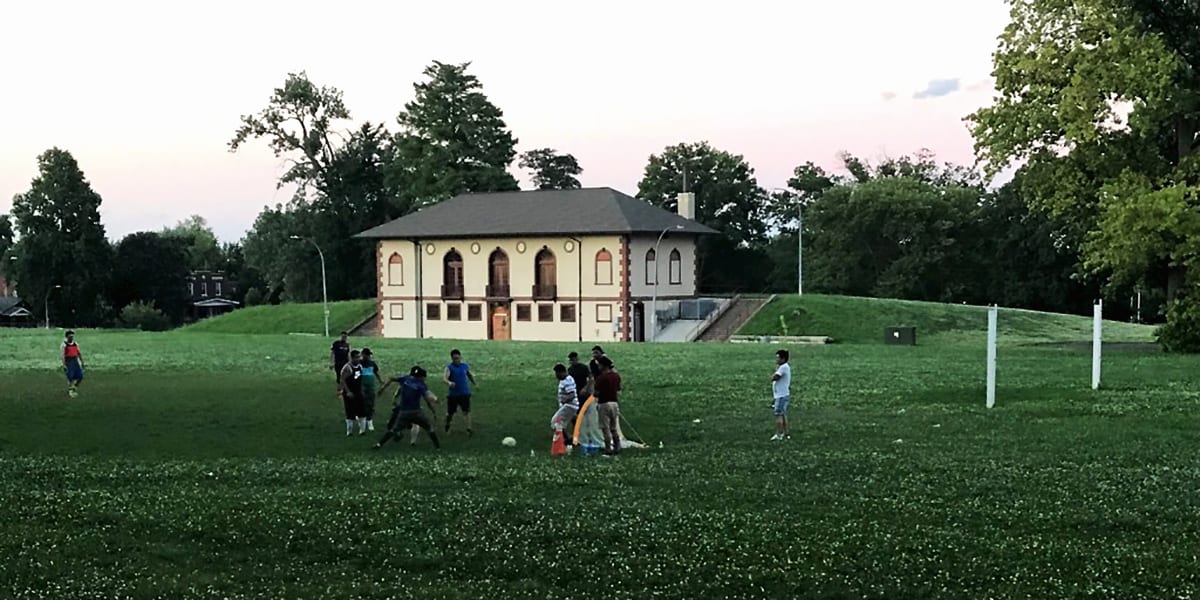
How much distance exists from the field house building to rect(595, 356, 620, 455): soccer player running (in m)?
55.6

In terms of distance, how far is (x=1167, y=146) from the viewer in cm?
4906

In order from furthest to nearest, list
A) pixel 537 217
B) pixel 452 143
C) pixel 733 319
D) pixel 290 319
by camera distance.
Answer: pixel 452 143 < pixel 290 319 < pixel 537 217 < pixel 733 319

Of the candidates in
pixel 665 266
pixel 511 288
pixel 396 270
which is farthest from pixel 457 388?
pixel 396 270

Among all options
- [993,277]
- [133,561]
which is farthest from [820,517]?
[993,277]

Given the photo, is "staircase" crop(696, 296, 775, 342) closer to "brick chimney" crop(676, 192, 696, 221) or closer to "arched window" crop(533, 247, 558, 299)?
"arched window" crop(533, 247, 558, 299)

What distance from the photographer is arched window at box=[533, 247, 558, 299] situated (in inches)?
3172

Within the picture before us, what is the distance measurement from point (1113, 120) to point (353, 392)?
118 ft

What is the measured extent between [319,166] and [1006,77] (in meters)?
74.6

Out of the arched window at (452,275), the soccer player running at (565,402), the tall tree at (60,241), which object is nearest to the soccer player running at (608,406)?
the soccer player running at (565,402)

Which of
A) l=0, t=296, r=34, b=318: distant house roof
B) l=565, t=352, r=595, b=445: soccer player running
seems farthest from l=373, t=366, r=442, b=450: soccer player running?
l=0, t=296, r=34, b=318: distant house roof

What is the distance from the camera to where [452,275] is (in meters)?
85.2

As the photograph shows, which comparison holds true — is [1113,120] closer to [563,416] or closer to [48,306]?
[563,416]

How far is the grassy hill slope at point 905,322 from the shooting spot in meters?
70.0

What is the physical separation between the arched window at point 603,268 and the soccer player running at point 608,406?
56679 millimetres
